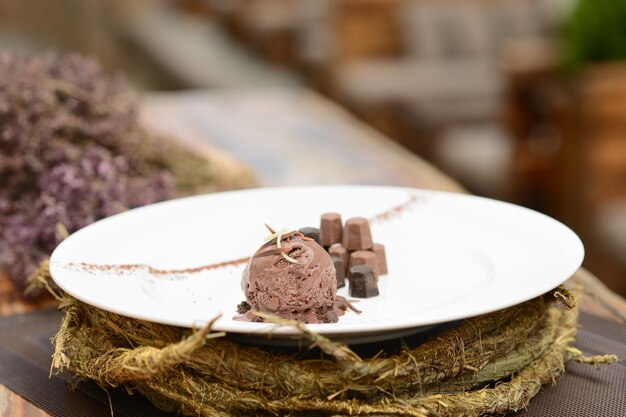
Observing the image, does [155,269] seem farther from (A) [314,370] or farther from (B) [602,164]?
(B) [602,164]

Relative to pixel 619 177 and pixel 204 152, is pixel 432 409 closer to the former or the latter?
pixel 204 152

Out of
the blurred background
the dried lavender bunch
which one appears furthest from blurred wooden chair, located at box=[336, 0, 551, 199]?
the dried lavender bunch

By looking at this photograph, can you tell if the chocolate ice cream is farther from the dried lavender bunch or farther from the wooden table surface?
the wooden table surface

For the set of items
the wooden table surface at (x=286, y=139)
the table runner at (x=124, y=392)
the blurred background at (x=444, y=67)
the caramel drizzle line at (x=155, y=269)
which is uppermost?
the caramel drizzle line at (x=155, y=269)

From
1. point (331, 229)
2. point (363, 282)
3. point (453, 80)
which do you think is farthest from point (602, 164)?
point (363, 282)

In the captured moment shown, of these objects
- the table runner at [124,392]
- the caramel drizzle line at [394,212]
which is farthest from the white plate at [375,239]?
the table runner at [124,392]

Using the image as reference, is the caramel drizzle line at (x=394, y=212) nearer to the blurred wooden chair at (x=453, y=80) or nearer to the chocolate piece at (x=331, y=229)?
the chocolate piece at (x=331, y=229)

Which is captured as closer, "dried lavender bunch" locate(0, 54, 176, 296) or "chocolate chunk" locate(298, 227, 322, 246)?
"chocolate chunk" locate(298, 227, 322, 246)
